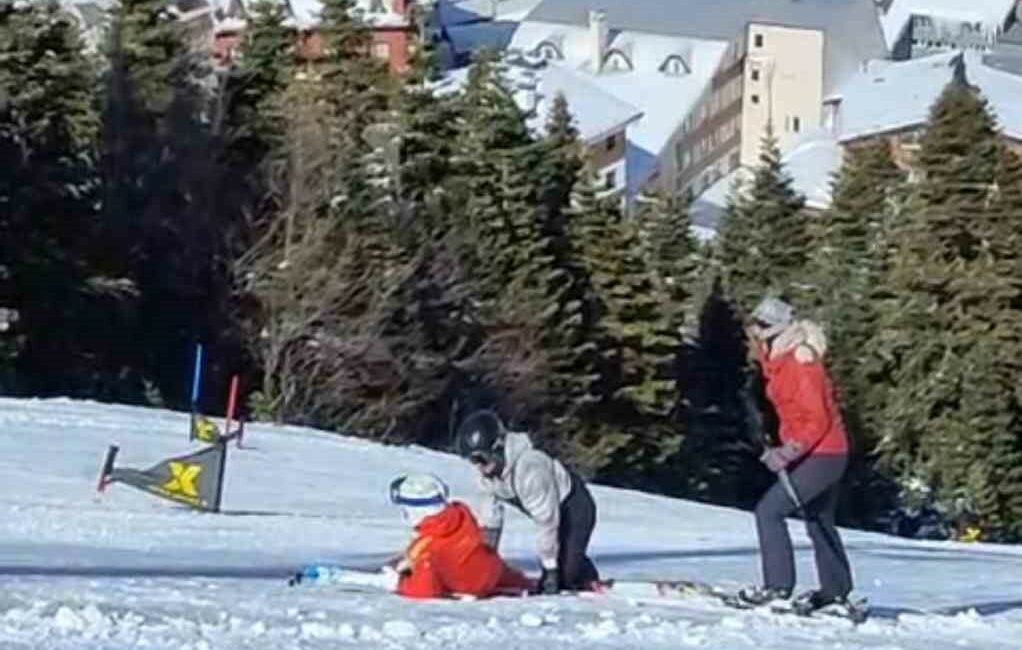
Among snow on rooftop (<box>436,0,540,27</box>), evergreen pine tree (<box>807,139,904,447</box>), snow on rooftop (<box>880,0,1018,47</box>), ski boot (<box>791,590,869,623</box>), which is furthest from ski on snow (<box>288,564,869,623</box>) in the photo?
snow on rooftop (<box>880,0,1018,47</box>)

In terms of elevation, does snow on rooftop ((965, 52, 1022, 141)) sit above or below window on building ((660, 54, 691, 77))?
below

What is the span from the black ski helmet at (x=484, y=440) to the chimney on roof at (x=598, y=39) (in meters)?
88.0

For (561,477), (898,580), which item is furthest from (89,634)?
(898,580)

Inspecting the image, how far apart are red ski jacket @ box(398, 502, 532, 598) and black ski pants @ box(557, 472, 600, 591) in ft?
0.94

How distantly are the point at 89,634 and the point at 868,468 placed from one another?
32.4 metres

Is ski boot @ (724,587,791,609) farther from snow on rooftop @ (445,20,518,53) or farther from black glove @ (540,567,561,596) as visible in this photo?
snow on rooftop @ (445,20,518,53)

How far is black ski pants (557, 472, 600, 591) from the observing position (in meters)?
11.6

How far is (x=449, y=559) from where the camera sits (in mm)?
11312

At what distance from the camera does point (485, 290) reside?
116 ft

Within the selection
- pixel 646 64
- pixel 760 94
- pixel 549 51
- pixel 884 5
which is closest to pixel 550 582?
pixel 549 51

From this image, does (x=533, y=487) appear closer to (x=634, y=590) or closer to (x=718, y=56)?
(x=634, y=590)

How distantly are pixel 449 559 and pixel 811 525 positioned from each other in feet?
4.42

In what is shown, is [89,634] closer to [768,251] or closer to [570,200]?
[570,200]

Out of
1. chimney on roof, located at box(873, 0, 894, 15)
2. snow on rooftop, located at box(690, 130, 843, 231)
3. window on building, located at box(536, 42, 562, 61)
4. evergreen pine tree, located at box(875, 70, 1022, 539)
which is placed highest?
chimney on roof, located at box(873, 0, 894, 15)
